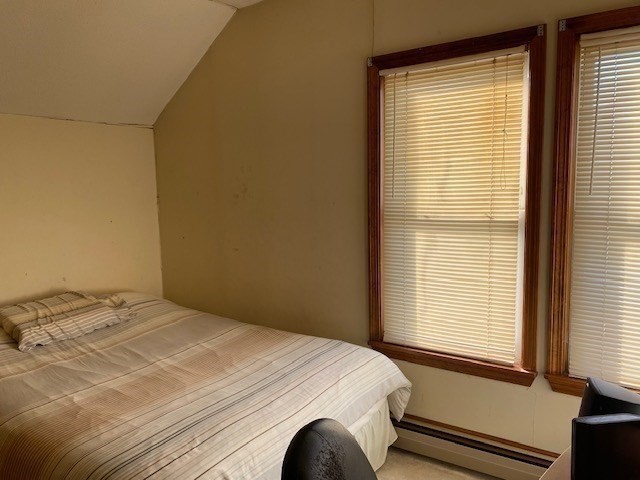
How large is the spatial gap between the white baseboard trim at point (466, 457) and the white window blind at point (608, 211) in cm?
56

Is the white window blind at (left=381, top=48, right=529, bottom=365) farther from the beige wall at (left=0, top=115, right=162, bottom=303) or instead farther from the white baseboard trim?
the beige wall at (left=0, top=115, right=162, bottom=303)

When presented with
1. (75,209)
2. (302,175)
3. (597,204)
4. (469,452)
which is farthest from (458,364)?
(75,209)

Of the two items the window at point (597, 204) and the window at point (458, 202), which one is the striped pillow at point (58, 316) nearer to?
the window at point (458, 202)

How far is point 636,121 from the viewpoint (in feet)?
5.79

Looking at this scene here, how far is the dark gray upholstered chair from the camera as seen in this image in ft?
2.82

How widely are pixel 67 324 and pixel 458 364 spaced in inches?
79.1

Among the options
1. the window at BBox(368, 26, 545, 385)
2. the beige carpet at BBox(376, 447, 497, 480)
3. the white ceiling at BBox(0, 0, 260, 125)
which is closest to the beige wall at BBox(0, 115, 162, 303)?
the white ceiling at BBox(0, 0, 260, 125)

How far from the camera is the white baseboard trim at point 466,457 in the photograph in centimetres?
212

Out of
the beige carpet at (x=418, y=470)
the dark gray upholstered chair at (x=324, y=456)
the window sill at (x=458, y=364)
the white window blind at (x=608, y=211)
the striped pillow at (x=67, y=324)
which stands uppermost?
the white window blind at (x=608, y=211)

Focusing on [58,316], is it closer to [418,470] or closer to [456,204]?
[418,470]

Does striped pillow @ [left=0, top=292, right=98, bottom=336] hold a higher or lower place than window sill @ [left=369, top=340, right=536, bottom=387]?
higher

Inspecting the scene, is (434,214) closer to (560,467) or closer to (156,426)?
(560,467)

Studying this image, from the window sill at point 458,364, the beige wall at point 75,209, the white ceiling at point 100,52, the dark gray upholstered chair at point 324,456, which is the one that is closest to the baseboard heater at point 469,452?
the window sill at point 458,364

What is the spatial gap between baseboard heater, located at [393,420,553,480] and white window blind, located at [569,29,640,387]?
1.74 ft
